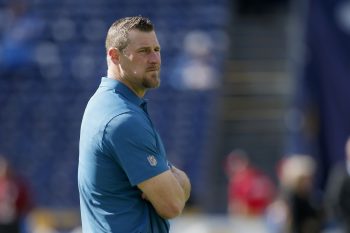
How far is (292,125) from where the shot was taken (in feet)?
56.9

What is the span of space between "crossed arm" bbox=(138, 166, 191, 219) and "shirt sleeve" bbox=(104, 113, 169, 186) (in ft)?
0.11

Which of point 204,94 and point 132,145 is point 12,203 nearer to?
point 204,94

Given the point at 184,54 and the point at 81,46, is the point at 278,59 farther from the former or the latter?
the point at 81,46

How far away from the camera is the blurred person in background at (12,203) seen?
1292 centimetres

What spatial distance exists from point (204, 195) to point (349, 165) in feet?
19.8

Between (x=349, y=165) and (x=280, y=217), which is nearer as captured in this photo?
(x=349, y=165)

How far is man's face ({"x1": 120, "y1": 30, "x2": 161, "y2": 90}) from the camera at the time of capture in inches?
184

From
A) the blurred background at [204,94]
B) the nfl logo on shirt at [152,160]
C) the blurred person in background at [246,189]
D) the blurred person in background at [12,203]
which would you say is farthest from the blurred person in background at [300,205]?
the nfl logo on shirt at [152,160]

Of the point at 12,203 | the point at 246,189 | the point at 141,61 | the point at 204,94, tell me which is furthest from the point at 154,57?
the point at 204,94

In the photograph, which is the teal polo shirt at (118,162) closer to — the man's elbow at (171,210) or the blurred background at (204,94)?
the man's elbow at (171,210)

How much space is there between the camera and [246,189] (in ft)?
52.7

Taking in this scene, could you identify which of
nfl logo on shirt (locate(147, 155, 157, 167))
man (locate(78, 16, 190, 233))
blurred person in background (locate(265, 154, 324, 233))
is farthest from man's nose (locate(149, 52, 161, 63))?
blurred person in background (locate(265, 154, 324, 233))

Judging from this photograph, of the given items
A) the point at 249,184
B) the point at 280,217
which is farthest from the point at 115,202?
the point at 249,184

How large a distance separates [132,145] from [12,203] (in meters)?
8.78
